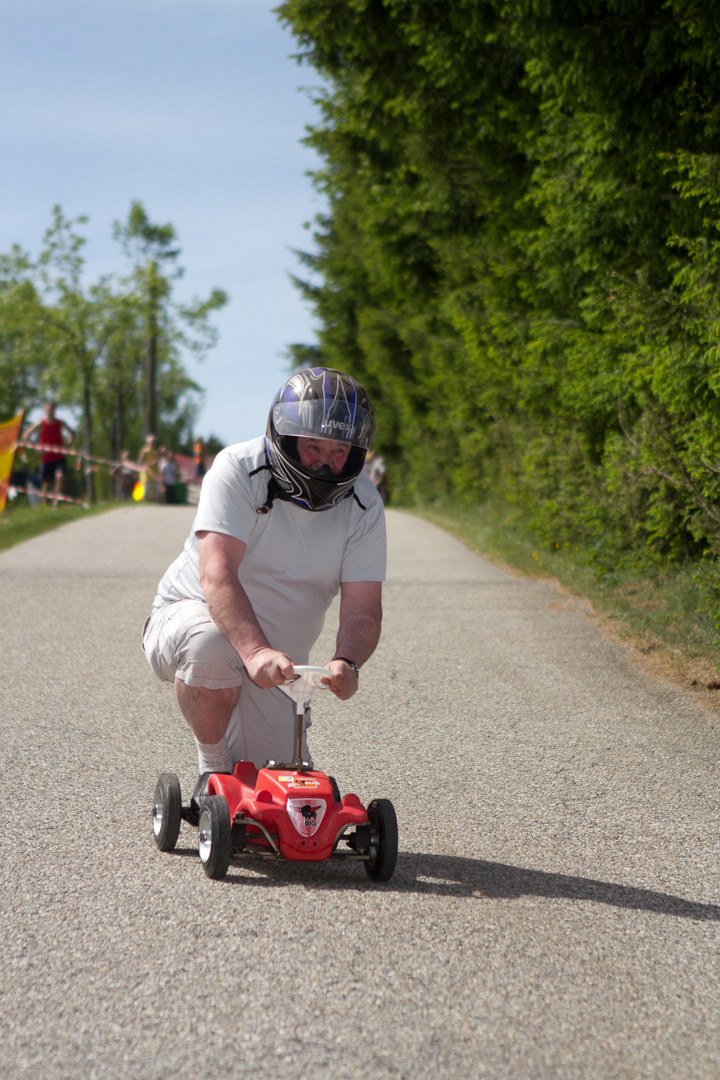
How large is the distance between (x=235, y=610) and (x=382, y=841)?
0.94 meters

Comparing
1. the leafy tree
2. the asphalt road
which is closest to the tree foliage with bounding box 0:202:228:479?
the leafy tree

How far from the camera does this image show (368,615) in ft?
14.6

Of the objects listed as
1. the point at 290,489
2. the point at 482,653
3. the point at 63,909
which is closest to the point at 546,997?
the point at 63,909

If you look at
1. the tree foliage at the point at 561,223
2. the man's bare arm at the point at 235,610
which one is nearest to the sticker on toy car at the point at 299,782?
the man's bare arm at the point at 235,610

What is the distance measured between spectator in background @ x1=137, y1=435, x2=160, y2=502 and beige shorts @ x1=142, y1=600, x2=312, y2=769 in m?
27.7

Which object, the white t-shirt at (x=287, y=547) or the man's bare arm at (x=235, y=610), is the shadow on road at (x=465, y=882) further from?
the white t-shirt at (x=287, y=547)

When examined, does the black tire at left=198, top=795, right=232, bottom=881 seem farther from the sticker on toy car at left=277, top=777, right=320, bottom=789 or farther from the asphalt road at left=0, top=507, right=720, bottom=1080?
the sticker on toy car at left=277, top=777, right=320, bottom=789

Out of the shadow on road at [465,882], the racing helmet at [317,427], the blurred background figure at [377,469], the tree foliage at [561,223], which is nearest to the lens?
the shadow on road at [465,882]

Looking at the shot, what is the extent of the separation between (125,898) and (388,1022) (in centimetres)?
119

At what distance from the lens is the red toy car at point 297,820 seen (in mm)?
4004

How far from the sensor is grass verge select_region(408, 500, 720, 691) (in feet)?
26.8

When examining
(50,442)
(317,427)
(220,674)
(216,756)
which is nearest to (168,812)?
(216,756)

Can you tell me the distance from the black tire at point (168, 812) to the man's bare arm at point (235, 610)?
55 cm

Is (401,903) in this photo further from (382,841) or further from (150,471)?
(150,471)
